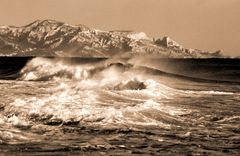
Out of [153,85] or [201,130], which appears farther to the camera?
[153,85]

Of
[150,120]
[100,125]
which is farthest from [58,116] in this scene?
[150,120]

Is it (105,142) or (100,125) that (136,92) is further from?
(105,142)

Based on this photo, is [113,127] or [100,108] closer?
[113,127]

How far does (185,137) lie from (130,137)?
7.33 feet

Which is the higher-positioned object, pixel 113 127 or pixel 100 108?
pixel 100 108

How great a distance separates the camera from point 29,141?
1752 centimetres

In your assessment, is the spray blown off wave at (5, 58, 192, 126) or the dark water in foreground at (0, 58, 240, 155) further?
the spray blown off wave at (5, 58, 192, 126)

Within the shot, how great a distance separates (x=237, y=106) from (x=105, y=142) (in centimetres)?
1582

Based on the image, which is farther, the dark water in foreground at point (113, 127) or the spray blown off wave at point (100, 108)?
the spray blown off wave at point (100, 108)

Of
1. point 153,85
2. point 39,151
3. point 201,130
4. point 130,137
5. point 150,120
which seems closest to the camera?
point 39,151

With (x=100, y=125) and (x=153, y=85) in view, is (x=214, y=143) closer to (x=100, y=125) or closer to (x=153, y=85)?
(x=100, y=125)

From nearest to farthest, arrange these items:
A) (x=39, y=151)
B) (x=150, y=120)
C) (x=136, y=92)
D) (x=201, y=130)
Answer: (x=39, y=151) → (x=201, y=130) → (x=150, y=120) → (x=136, y=92)

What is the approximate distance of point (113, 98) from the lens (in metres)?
32.2

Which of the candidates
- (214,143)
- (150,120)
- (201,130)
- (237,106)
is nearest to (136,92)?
(237,106)
